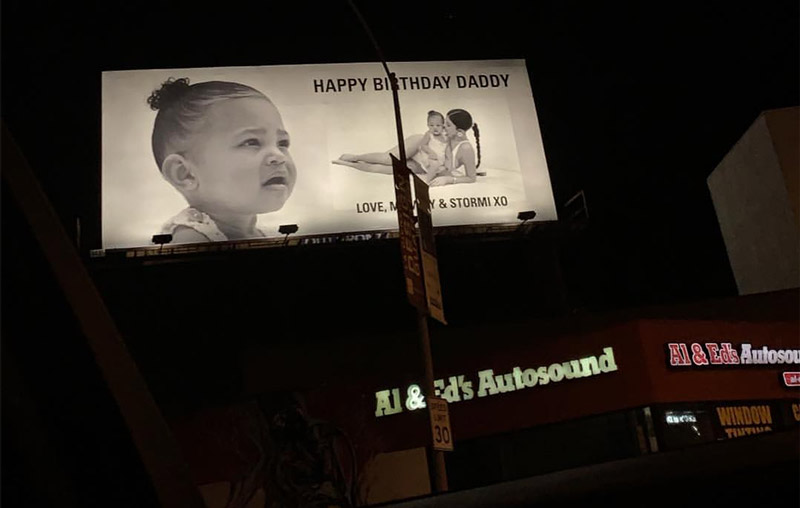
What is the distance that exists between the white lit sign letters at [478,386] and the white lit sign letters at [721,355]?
1.98 meters

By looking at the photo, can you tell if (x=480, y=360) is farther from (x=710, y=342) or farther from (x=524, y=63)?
(x=524, y=63)

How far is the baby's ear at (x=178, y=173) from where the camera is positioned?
21.3 metres

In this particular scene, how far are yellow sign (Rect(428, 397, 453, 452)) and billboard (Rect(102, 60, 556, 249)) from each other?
11.0 m

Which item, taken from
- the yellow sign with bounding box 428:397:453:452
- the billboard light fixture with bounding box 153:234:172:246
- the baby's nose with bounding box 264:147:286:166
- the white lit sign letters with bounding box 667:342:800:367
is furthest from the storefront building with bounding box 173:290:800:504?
the baby's nose with bounding box 264:147:286:166

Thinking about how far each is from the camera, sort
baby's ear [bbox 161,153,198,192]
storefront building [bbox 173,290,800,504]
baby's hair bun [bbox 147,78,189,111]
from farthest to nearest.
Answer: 1. baby's hair bun [bbox 147,78,189,111]
2. baby's ear [bbox 161,153,198,192]
3. storefront building [bbox 173,290,800,504]

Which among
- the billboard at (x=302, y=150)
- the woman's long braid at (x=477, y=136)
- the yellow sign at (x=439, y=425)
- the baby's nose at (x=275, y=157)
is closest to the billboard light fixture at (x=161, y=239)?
the billboard at (x=302, y=150)

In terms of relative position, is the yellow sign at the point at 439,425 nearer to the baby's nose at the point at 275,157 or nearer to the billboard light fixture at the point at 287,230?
the billboard light fixture at the point at 287,230

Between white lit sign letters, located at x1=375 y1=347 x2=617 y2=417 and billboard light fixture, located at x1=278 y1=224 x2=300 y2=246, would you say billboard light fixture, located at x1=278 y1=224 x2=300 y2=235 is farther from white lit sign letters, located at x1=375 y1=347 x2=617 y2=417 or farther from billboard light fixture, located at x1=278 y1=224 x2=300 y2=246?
white lit sign letters, located at x1=375 y1=347 x2=617 y2=417

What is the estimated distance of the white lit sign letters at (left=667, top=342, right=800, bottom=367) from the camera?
16422mm

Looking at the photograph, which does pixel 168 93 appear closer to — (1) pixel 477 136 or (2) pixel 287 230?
(2) pixel 287 230

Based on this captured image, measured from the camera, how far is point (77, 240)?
71.4 ft

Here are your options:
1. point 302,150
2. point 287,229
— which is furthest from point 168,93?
point 287,229

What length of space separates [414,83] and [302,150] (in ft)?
12.8

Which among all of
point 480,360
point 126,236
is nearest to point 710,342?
point 480,360
